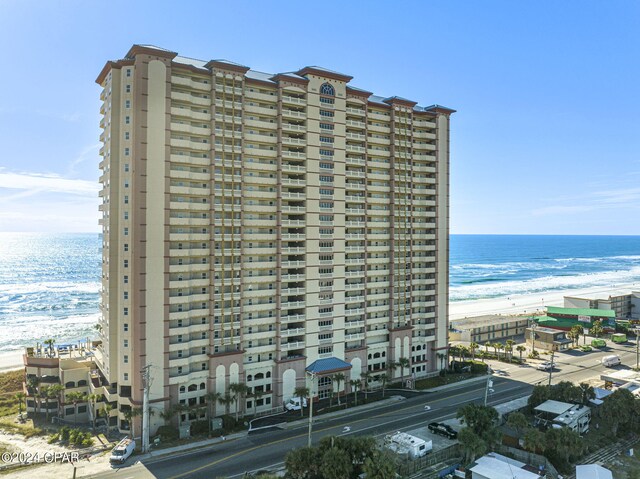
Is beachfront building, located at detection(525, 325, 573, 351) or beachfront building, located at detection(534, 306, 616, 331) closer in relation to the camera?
beachfront building, located at detection(525, 325, 573, 351)

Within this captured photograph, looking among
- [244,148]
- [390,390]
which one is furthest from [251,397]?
[244,148]

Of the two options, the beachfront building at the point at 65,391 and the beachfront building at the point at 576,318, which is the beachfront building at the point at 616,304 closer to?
the beachfront building at the point at 576,318

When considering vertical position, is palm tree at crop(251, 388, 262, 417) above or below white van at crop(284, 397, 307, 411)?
above

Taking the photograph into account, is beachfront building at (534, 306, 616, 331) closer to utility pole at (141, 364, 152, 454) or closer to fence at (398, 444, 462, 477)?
fence at (398, 444, 462, 477)

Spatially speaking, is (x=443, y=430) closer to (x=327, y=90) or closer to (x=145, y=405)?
(x=145, y=405)

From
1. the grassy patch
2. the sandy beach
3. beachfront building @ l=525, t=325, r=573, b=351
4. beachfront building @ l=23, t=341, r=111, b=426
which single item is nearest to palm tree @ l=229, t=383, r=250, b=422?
beachfront building @ l=23, t=341, r=111, b=426

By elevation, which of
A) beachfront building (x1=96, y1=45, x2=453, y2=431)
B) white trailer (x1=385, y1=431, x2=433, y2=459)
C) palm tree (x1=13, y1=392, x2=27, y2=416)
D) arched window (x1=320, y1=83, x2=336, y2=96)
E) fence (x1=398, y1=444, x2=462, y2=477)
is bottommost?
palm tree (x1=13, y1=392, x2=27, y2=416)

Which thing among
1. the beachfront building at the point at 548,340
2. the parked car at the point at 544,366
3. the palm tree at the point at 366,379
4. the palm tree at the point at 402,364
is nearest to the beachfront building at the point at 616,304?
the beachfront building at the point at 548,340
